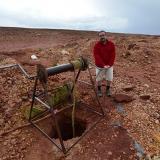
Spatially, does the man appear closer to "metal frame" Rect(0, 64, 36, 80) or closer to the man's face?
the man's face

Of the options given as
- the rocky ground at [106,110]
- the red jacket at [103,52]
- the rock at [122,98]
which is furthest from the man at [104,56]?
the rocky ground at [106,110]

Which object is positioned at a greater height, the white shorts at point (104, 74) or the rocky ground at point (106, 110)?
the white shorts at point (104, 74)

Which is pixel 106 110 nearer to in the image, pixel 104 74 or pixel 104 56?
pixel 104 74

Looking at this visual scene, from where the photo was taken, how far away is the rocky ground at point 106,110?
7.55m

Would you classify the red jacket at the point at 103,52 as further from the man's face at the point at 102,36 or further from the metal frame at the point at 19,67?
the metal frame at the point at 19,67

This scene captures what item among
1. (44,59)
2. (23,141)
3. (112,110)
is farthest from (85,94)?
(44,59)

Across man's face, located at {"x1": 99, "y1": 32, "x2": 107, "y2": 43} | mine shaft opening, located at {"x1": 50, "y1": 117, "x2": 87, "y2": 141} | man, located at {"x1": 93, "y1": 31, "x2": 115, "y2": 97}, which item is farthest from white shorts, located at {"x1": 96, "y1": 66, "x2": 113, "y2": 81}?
mine shaft opening, located at {"x1": 50, "y1": 117, "x2": 87, "y2": 141}

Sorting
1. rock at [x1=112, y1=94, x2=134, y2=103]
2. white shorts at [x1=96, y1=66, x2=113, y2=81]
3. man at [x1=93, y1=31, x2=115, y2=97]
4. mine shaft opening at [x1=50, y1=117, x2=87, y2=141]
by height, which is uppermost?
man at [x1=93, y1=31, x2=115, y2=97]

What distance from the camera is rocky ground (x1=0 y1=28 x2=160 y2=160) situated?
7547mm

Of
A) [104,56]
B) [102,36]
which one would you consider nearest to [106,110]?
[104,56]

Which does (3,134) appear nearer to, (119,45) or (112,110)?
(112,110)

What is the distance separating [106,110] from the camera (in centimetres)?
862

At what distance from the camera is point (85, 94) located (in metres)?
9.18

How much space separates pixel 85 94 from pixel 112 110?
0.87 metres
